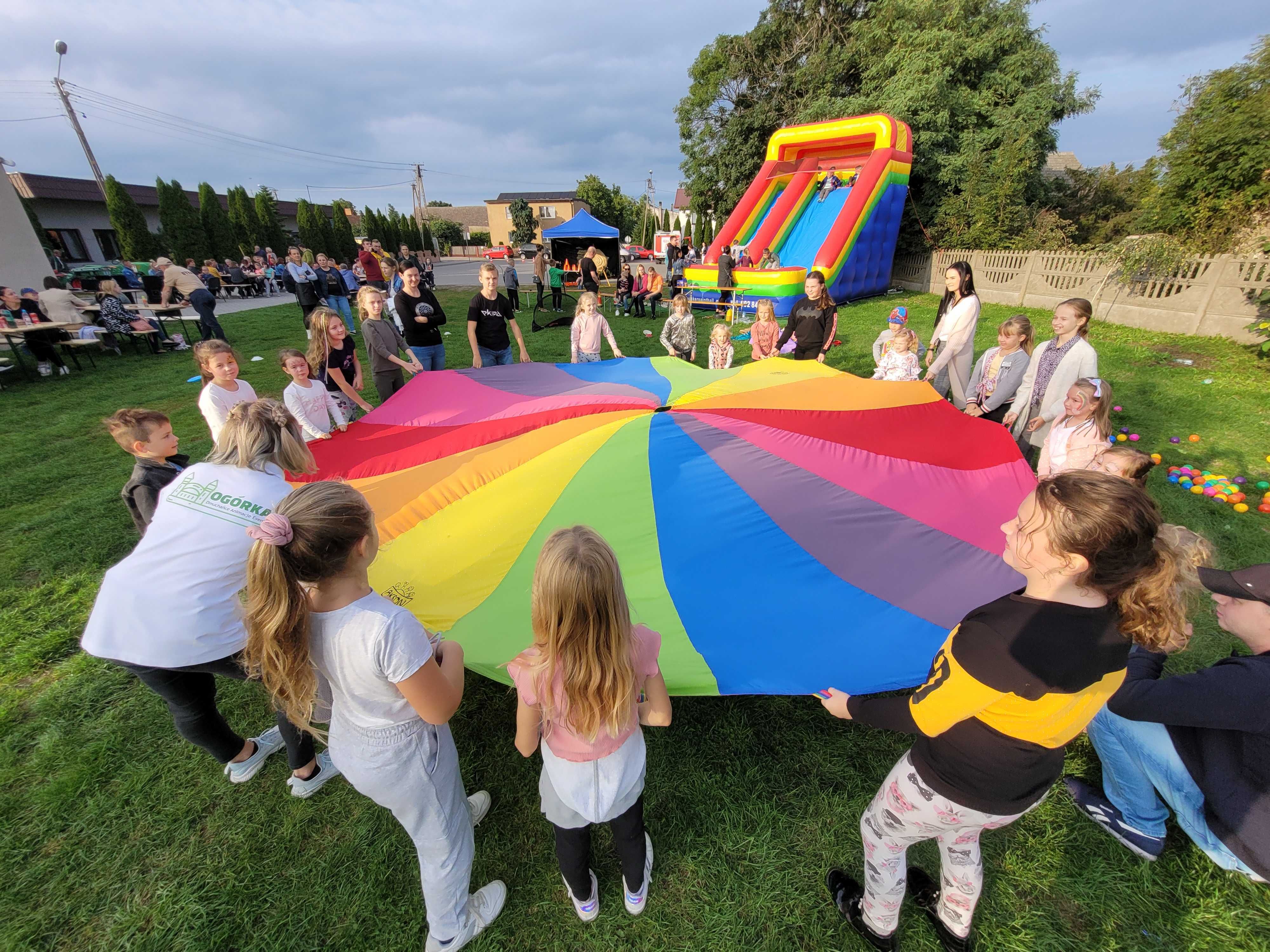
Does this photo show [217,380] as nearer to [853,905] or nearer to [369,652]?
[369,652]

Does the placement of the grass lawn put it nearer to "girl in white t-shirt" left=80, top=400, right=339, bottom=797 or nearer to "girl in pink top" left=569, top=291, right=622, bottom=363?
"girl in white t-shirt" left=80, top=400, right=339, bottom=797

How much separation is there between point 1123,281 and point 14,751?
1337 cm

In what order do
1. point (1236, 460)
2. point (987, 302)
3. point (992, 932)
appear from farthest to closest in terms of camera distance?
point (987, 302)
point (1236, 460)
point (992, 932)

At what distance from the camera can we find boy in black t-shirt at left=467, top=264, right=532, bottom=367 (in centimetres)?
497

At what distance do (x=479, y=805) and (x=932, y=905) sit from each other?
1610 mm

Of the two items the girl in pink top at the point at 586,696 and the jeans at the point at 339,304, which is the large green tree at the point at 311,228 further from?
the girl in pink top at the point at 586,696

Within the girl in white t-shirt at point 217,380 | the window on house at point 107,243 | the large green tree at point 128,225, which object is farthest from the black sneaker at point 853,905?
the window on house at point 107,243

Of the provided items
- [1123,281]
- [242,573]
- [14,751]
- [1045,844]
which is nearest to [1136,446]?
[1045,844]

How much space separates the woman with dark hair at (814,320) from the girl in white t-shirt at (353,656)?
466 centimetres

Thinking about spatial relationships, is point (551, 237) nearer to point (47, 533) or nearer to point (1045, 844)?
point (47, 533)

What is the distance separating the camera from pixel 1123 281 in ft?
28.6

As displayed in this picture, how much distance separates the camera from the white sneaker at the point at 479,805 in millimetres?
2025

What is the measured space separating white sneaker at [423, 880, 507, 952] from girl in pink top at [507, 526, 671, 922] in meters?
0.29

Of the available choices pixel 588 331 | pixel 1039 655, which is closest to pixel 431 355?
pixel 588 331
